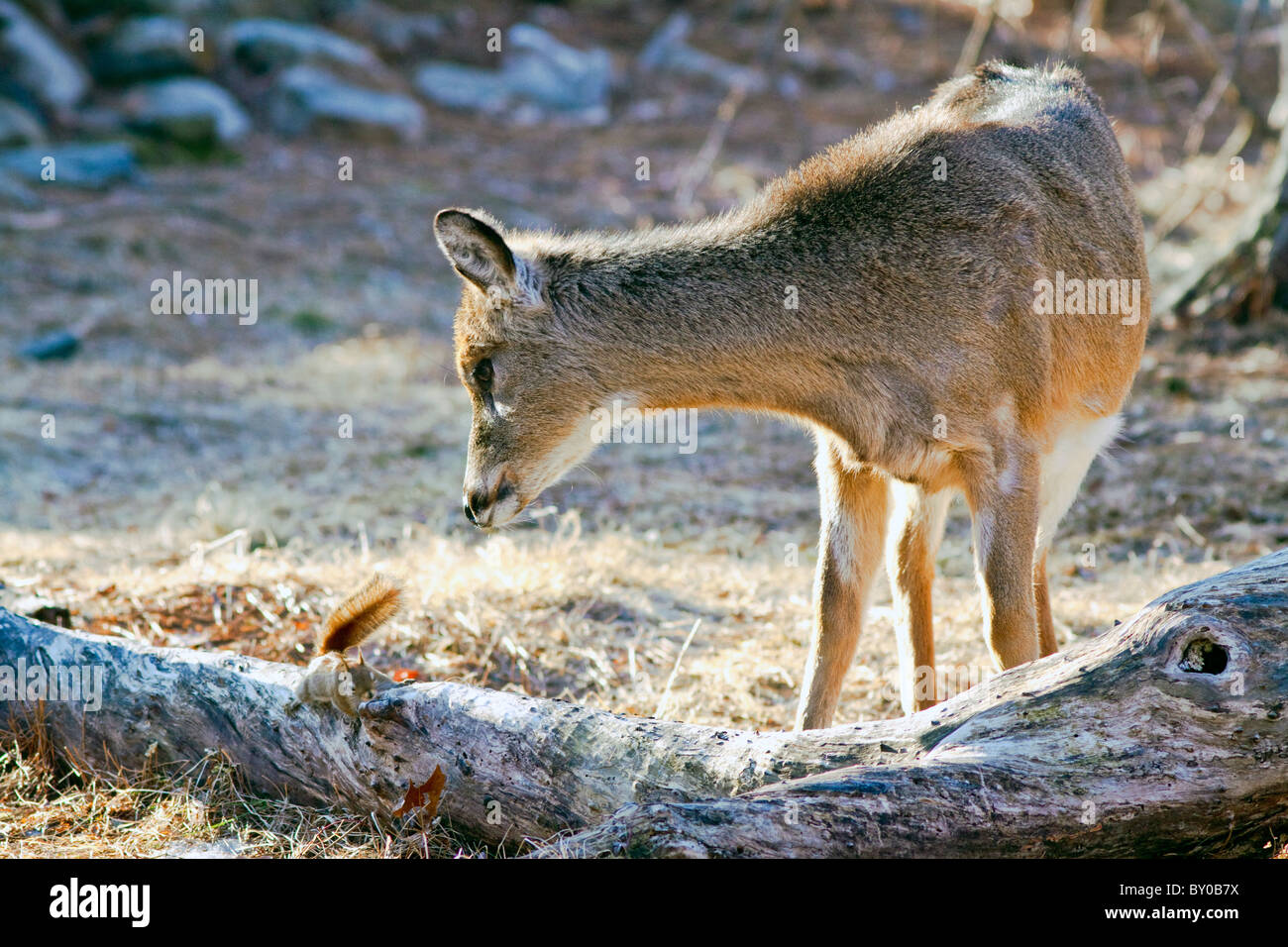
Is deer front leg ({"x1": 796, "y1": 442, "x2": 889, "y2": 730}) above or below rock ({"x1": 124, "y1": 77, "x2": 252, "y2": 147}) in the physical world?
below

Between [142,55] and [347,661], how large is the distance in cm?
1655

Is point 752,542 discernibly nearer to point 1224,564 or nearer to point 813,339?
point 1224,564

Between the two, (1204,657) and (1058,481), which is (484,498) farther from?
(1058,481)

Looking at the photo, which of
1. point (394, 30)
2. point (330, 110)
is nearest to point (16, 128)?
point (330, 110)

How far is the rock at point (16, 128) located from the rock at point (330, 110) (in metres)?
3.33

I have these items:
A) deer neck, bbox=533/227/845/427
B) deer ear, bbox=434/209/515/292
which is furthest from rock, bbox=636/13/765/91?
deer ear, bbox=434/209/515/292

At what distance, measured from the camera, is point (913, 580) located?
548 centimetres

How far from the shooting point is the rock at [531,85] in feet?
65.4

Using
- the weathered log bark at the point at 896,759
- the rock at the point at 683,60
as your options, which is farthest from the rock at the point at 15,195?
the weathered log bark at the point at 896,759

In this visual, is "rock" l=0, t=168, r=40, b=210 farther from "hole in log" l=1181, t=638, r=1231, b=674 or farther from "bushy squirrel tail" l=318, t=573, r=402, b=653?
"hole in log" l=1181, t=638, r=1231, b=674

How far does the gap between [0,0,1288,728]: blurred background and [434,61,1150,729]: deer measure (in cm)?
115

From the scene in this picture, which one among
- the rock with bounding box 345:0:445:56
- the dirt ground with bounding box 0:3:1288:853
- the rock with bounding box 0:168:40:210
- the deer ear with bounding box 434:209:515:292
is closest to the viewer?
the deer ear with bounding box 434:209:515:292

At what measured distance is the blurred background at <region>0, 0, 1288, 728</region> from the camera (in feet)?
20.7

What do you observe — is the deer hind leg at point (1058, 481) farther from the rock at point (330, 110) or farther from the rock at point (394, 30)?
the rock at point (394, 30)
